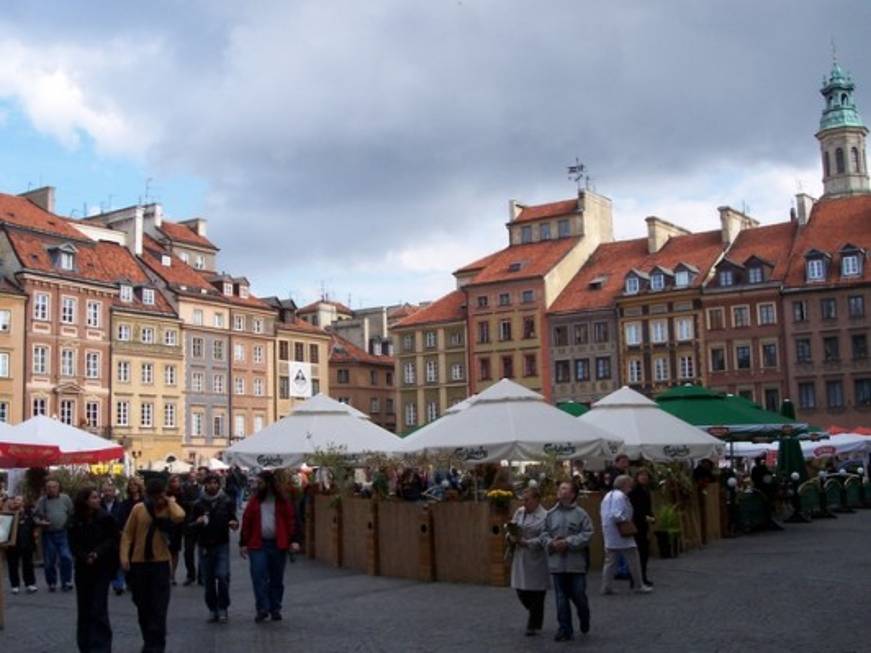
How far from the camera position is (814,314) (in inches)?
2366

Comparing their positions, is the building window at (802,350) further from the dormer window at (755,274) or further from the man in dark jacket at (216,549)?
the man in dark jacket at (216,549)

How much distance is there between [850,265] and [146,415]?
38.4m

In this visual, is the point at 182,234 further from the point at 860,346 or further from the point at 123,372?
the point at 860,346

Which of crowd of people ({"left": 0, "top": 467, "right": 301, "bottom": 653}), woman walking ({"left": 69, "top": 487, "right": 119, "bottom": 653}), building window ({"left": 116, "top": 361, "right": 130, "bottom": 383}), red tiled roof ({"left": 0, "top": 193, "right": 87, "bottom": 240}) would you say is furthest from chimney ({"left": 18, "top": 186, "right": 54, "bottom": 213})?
woman walking ({"left": 69, "top": 487, "right": 119, "bottom": 653})

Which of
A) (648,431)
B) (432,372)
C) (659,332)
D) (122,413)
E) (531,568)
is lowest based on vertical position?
(531,568)

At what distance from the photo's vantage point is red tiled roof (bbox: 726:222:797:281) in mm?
62438

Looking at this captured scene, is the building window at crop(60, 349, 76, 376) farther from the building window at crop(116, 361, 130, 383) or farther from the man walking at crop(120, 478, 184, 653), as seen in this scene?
the man walking at crop(120, 478, 184, 653)

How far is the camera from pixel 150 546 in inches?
433

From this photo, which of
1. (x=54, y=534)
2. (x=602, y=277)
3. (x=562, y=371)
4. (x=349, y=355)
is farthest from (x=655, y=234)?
(x=54, y=534)

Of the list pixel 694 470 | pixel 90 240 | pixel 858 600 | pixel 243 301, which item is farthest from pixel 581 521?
pixel 243 301

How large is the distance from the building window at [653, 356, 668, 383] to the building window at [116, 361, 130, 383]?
1139 inches

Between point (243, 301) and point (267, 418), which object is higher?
point (243, 301)

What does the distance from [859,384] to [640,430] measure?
41.2 m

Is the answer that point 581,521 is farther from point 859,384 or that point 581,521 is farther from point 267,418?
point 267,418
